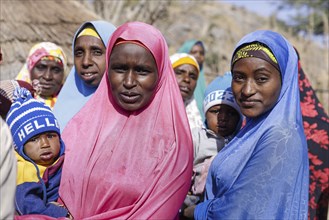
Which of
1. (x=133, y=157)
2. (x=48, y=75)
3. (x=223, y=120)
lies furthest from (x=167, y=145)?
(x=48, y=75)

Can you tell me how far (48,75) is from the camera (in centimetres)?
443

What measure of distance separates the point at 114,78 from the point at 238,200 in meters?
0.88

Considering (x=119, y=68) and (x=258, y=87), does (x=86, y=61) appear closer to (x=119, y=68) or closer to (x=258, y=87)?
(x=119, y=68)

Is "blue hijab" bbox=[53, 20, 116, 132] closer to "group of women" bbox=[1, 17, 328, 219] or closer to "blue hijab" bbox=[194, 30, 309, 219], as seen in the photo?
"group of women" bbox=[1, 17, 328, 219]

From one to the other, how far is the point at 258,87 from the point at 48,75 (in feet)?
7.01

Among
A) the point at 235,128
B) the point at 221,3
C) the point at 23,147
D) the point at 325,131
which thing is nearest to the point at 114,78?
the point at 23,147

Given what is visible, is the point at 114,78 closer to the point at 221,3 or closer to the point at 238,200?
the point at 238,200

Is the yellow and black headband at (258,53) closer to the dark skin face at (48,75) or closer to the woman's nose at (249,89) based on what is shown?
the woman's nose at (249,89)

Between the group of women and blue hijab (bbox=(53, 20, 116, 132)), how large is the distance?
62 cm

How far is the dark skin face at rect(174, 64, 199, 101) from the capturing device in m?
4.82

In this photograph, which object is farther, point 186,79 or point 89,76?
→ point 186,79

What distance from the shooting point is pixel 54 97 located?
448cm

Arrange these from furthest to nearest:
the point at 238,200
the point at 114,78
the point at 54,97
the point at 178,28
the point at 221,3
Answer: the point at 221,3 → the point at 178,28 → the point at 54,97 → the point at 114,78 → the point at 238,200

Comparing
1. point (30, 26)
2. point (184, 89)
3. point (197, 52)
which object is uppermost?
point (30, 26)
